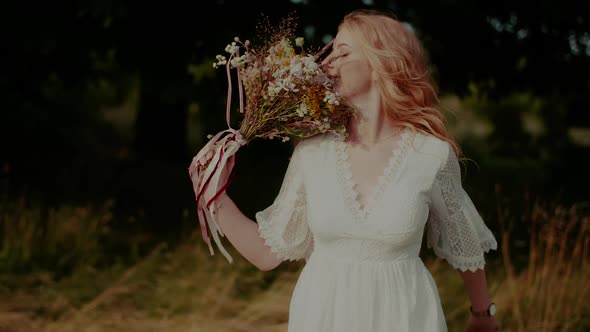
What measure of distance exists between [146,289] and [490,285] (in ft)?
8.42

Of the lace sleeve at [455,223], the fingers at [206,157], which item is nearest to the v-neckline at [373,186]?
the lace sleeve at [455,223]

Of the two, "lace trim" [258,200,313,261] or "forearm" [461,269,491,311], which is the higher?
"lace trim" [258,200,313,261]

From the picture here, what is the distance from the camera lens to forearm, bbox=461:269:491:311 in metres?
2.33

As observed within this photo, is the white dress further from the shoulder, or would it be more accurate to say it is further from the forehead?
the forehead

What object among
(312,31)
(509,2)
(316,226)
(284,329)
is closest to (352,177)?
(316,226)

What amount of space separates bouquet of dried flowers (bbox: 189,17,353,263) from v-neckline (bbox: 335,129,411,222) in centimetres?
10

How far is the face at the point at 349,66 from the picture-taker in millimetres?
2184

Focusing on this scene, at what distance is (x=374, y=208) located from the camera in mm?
2080

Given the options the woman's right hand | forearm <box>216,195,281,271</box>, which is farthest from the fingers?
forearm <box>216,195,281,271</box>

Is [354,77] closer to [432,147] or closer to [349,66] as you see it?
[349,66]

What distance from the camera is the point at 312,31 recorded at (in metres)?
5.48

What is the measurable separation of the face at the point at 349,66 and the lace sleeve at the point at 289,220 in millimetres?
293

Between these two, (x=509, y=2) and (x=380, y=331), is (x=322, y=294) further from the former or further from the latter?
(x=509, y=2)

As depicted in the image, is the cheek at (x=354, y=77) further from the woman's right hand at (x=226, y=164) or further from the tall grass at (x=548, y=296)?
the tall grass at (x=548, y=296)
